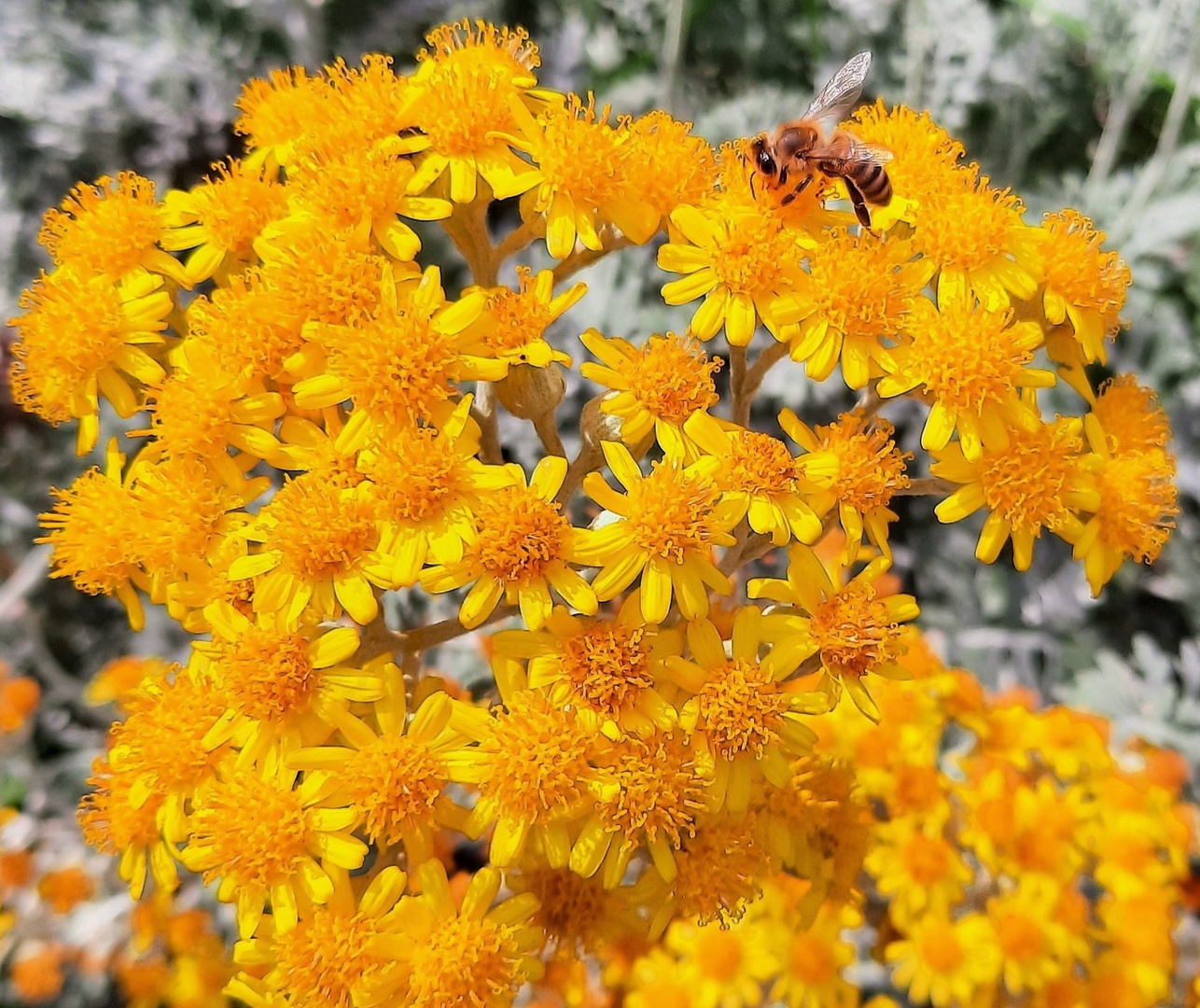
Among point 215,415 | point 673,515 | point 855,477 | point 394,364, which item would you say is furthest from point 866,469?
point 215,415

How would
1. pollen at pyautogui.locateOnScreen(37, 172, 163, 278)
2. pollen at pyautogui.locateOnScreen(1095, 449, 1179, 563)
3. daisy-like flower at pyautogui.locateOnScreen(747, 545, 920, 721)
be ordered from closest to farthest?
daisy-like flower at pyautogui.locateOnScreen(747, 545, 920, 721)
pollen at pyautogui.locateOnScreen(1095, 449, 1179, 563)
pollen at pyautogui.locateOnScreen(37, 172, 163, 278)

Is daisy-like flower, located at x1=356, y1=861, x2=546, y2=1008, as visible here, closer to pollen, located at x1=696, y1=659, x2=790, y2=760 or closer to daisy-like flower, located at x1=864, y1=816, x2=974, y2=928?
pollen, located at x1=696, y1=659, x2=790, y2=760

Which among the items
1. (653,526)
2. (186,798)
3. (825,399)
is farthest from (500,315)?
(825,399)

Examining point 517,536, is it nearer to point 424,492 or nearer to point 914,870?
point 424,492

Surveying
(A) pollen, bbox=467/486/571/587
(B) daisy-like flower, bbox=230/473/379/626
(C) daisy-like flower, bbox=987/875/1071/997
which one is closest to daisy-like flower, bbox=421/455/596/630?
(A) pollen, bbox=467/486/571/587

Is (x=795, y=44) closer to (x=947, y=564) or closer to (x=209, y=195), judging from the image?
(x=947, y=564)
